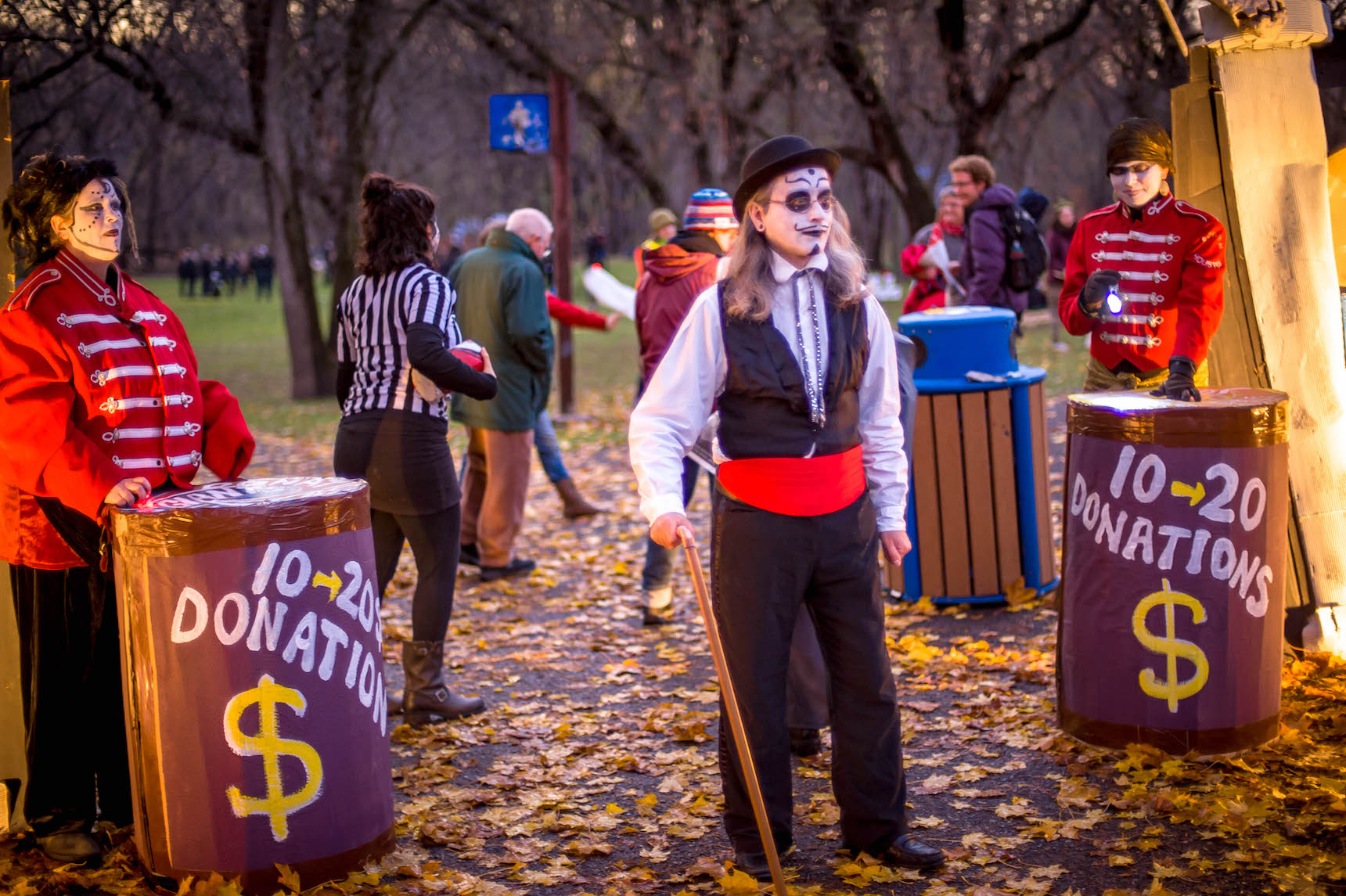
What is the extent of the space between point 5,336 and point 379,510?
1676mm

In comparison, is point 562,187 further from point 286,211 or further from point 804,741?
point 804,741

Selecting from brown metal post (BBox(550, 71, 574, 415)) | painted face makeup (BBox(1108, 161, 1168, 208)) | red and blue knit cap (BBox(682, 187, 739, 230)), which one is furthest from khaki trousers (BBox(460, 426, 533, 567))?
brown metal post (BBox(550, 71, 574, 415))

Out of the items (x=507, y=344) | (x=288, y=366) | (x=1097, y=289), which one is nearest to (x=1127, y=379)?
(x=1097, y=289)

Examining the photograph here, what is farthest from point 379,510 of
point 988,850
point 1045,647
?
point 1045,647

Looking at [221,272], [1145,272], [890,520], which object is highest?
[221,272]

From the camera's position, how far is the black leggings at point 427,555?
17.1ft

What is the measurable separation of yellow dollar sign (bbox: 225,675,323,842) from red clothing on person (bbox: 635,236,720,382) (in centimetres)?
316

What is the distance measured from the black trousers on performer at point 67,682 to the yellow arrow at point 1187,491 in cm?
340

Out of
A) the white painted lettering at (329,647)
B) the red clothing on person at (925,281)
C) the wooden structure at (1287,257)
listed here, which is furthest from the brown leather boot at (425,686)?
the red clothing on person at (925,281)

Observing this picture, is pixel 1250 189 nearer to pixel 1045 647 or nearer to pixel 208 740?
pixel 1045 647

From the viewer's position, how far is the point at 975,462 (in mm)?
6473

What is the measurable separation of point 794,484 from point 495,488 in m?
4.37

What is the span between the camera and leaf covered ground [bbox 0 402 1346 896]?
3889mm

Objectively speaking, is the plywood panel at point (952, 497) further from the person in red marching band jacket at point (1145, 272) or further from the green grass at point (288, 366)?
the green grass at point (288, 366)
